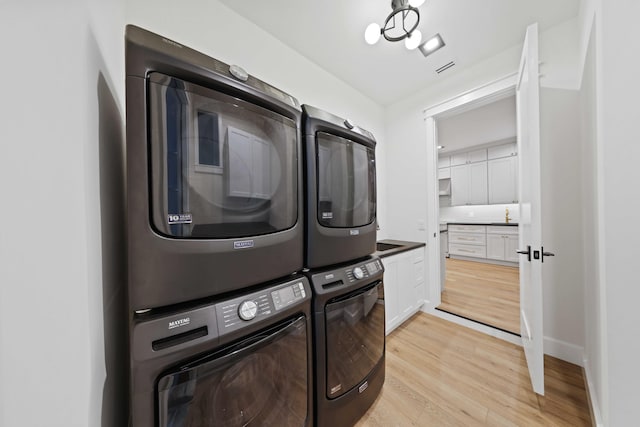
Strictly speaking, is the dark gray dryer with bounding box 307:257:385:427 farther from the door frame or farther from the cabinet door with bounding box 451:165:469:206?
the cabinet door with bounding box 451:165:469:206

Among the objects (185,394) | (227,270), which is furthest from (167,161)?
(185,394)

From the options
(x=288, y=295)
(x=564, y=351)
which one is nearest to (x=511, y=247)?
(x=564, y=351)

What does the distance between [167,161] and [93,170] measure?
18 cm

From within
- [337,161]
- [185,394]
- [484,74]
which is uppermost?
[484,74]

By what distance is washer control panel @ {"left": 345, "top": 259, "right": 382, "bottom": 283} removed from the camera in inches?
42.7

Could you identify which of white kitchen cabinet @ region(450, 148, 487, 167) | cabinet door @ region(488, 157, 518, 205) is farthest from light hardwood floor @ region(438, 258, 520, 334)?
white kitchen cabinet @ region(450, 148, 487, 167)

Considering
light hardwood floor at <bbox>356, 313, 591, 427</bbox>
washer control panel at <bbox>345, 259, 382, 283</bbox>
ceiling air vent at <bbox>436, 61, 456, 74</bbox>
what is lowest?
light hardwood floor at <bbox>356, 313, 591, 427</bbox>

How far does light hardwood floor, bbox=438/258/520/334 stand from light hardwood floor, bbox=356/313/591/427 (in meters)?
0.37

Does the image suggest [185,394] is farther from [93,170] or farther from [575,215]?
[575,215]

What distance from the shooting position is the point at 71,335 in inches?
16.5

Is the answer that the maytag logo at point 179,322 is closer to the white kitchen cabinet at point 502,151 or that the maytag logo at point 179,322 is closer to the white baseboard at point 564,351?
the white baseboard at point 564,351

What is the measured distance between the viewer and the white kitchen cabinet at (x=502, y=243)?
427cm

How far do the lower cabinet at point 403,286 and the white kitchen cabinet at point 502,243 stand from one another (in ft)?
10.5

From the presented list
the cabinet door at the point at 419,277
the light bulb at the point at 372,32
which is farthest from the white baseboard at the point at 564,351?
the light bulb at the point at 372,32
